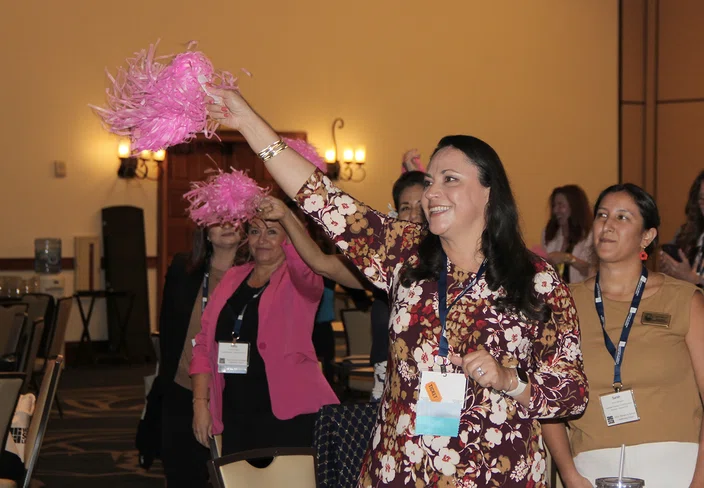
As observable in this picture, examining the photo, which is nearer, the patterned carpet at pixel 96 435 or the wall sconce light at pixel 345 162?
the patterned carpet at pixel 96 435

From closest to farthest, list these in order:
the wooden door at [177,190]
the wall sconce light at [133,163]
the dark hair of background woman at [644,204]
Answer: the dark hair of background woman at [644,204], the wall sconce light at [133,163], the wooden door at [177,190]

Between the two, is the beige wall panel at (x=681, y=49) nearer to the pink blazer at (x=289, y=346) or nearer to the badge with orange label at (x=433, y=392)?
the pink blazer at (x=289, y=346)

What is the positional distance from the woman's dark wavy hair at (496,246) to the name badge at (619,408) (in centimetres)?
80

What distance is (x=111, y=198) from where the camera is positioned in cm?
1145

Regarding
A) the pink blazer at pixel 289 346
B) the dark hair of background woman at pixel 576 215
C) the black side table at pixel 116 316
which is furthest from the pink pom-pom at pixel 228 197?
the black side table at pixel 116 316

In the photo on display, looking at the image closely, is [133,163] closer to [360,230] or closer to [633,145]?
[633,145]

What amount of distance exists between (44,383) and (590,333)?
2.29 metres

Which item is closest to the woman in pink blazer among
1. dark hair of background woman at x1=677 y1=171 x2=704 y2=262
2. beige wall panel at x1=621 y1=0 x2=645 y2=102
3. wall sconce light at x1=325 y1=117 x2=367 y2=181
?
dark hair of background woman at x1=677 y1=171 x2=704 y2=262

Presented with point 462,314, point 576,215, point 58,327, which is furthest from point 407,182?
point 576,215

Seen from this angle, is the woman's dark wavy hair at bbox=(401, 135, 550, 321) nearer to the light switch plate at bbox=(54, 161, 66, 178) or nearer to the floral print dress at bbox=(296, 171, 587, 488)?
the floral print dress at bbox=(296, 171, 587, 488)

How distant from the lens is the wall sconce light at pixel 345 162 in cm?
1216

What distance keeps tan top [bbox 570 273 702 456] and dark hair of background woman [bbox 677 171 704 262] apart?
176 cm

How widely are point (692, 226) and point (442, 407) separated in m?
3.06

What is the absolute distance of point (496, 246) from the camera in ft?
7.38
